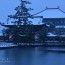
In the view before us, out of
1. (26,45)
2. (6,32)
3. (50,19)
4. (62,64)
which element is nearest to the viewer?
(62,64)

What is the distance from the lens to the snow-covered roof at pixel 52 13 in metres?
38.4

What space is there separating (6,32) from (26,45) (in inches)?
97.4

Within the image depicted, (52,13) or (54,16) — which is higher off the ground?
(52,13)

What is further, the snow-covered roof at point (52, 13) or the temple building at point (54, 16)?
the snow-covered roof at point (52, 13)

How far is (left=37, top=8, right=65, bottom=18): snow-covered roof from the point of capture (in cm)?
3838

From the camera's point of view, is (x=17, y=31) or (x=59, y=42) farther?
(x=59, y=42)

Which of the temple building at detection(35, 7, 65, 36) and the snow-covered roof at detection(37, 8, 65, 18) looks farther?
the snow-covered roof at detection(37, 8, 65, 18)

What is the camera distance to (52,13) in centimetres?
3859

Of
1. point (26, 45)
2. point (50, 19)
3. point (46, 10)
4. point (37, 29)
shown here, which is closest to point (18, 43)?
point (26, 45)

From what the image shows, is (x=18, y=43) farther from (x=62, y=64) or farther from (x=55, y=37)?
(x=62, y=64)

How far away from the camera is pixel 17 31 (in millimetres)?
26594

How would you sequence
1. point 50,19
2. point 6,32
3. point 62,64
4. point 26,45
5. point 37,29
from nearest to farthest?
point 62,64
point 26,45
point 6,32
point 37,29
point 50,19

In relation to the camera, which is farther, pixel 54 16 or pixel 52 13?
pixel 52 13

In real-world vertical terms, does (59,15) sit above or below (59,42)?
above
